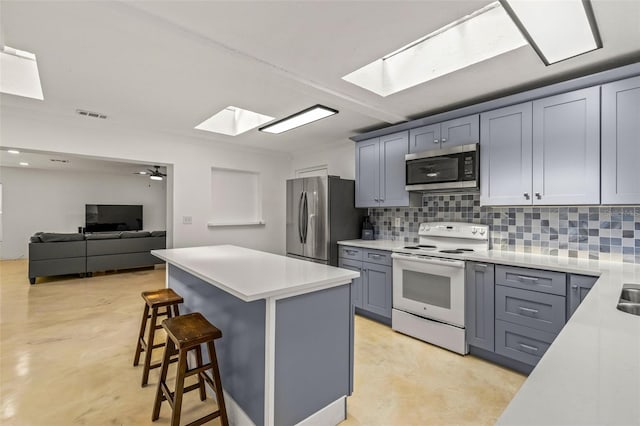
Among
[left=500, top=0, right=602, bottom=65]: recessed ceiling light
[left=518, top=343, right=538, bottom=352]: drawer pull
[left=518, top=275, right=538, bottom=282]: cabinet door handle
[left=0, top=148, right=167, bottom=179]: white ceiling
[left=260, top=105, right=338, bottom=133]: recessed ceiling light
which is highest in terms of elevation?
[left=0, top=148, right=167, bottom=179]: white ceiling

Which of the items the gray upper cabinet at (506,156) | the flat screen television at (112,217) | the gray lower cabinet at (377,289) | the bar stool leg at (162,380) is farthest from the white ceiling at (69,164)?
the gray upper cabinet at (506,156)

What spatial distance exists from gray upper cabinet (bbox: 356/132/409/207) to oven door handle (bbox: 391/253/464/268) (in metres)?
0.66

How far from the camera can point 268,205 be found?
534 cm

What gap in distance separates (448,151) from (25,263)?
374 inches

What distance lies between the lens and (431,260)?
9.28 feet

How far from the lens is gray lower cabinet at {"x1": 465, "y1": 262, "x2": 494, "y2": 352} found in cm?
249

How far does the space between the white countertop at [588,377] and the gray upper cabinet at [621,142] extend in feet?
4.13

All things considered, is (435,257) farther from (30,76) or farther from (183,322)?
(30,76)

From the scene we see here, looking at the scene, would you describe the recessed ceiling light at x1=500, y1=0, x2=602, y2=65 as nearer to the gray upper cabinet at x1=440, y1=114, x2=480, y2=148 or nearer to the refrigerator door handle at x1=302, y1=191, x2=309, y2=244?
the gray upper cabinet at x1=440, y1=114, x2=480, y2=148

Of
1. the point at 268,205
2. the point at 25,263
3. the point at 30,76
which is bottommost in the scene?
the point at 25,263

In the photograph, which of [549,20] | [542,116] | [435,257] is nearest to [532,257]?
[435,257]

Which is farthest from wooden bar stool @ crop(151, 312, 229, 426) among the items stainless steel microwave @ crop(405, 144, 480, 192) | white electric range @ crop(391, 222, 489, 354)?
stainless steel microwave @ crop(405, 144, 480, 192)

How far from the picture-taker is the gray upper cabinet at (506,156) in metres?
2.51

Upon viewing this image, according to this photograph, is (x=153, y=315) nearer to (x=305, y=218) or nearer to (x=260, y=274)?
(x=260, y=274)
